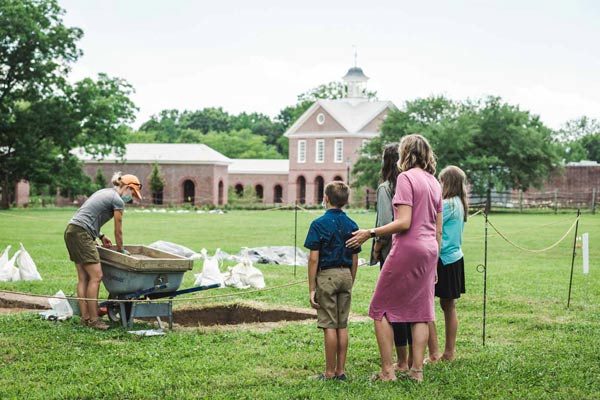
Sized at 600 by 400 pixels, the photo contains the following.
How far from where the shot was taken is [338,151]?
2744 inches

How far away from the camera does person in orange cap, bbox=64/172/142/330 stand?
27.7ft

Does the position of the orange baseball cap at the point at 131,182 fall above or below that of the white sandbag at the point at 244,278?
above

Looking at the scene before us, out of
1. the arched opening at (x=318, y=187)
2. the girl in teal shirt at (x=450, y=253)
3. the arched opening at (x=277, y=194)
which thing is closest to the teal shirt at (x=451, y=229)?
the girl in teal shirt at (x=450, y=253)

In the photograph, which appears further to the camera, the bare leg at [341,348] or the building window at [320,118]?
the building window at [320,118]

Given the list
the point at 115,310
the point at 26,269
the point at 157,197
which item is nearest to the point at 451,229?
the point at 115,310

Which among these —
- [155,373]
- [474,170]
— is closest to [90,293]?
[155,373]

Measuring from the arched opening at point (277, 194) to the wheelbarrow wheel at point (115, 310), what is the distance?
228 feet

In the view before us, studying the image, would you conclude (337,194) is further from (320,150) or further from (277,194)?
(277,194)

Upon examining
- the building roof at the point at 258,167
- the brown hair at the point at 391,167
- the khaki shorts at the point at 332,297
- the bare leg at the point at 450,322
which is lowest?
the bare leg at the point at 450,322

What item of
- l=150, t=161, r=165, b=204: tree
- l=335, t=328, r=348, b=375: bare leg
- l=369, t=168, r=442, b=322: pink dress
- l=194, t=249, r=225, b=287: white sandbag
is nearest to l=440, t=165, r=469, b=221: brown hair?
l=369, t=168, r=442, b=322: pink dress

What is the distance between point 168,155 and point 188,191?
370cm

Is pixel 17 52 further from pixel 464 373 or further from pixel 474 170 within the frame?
pixel 464 373

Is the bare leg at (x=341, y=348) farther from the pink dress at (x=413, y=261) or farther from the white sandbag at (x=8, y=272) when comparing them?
the white sandbag at (x=8, y=272)

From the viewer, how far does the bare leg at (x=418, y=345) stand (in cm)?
→ 616
